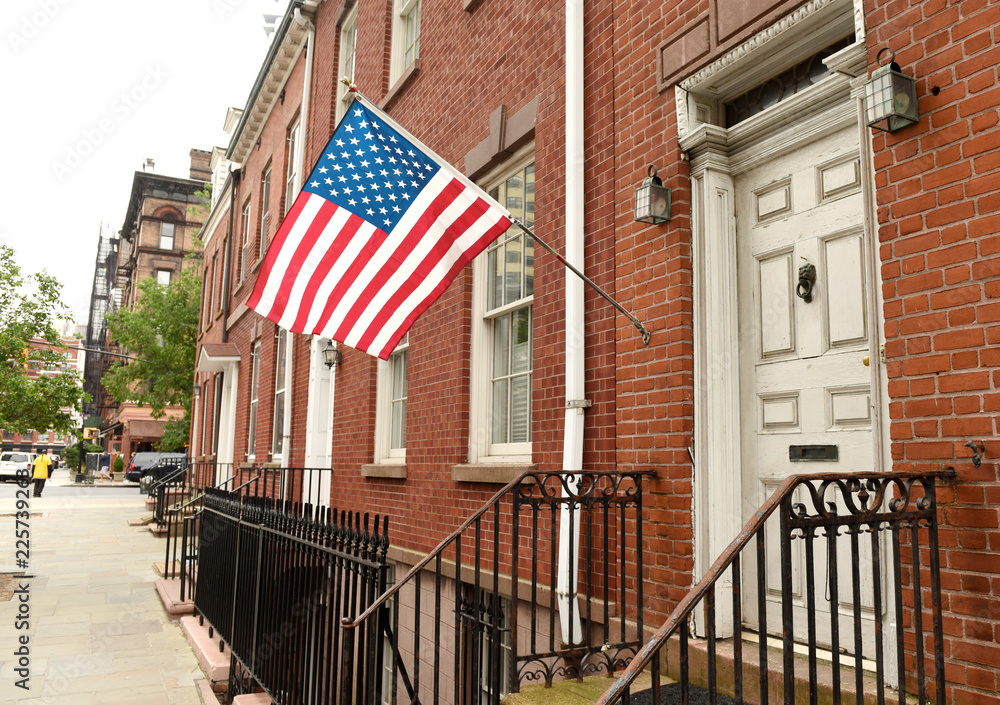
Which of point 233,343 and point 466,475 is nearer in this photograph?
point 466,475

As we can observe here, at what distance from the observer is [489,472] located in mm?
5582

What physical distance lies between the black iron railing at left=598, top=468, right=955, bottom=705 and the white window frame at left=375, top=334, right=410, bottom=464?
4.62 m

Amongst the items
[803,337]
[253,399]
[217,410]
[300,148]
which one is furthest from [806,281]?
[217,410]

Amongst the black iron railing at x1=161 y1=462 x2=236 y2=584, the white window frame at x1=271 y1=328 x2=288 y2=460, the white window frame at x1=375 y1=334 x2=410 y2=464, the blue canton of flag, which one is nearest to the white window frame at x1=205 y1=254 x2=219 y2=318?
the black iron railing at x1=161 y1=462 x2=236 y2=584

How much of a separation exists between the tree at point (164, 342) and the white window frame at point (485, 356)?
2391cm

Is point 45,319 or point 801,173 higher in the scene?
point 45,319

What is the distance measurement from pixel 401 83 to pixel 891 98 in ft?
19.3

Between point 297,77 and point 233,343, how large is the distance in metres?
6.14

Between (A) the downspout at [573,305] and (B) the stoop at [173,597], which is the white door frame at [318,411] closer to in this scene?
(B) the stoop at [173,597]

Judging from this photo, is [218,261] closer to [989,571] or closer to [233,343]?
[233,343]

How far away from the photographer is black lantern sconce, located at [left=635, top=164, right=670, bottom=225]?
13.8ft

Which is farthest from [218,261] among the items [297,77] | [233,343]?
[297,77]

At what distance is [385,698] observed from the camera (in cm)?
697

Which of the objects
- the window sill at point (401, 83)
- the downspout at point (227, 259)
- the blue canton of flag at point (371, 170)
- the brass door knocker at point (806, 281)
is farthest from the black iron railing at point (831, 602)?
the downspout at point (227, 259)
